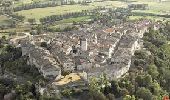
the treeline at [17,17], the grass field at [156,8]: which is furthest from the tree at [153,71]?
the treeline at [17,17]

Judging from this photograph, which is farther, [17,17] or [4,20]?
[17,17]

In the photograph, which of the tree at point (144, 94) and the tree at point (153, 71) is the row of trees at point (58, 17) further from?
the tree at point (144, 94)

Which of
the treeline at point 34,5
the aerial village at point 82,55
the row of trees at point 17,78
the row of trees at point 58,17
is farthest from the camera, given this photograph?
the treeline at point 34,5

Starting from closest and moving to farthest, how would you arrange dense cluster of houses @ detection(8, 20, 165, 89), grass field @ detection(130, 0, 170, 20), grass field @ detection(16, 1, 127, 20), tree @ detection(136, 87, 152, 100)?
1. tree @ detection(136, 87, 152, 100)
2. dense cluster of houses @ detection(8, 20, 165, 89)
3. grass field @ detection(130, 0, 170, 20)
4. grass field @ detection(16, 1, 127, 20)

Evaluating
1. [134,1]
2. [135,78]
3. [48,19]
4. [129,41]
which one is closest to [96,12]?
[48,19]

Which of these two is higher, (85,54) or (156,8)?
(156,8)

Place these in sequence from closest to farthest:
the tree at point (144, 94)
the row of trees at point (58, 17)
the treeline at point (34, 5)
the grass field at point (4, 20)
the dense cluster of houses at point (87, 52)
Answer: the tree at point (144, 94), the dense cluster of houses at point (87, 52), the grass field at point (4, 20), the row of trees at point (58, 17), the treeline at point (34, 5)

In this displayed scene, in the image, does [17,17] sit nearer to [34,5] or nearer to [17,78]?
[34,5]

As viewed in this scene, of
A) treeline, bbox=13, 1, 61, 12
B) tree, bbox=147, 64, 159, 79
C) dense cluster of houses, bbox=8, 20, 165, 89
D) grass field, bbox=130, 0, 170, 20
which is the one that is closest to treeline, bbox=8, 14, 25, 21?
treeline, bbox=13, 1, 61, 12

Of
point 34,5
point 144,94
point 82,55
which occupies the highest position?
point 34,5

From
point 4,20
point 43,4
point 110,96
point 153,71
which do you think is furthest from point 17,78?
point 43,4

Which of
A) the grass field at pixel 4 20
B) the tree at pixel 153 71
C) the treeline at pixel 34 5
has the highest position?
the treeline at pixel 34 5

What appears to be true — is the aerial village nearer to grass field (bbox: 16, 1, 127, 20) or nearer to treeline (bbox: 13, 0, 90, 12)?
grass field (bbox: 16, 1, 127, 20)

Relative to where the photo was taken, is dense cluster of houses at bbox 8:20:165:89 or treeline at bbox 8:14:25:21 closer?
dense cluster of houses at bbox 8:20:165:89
